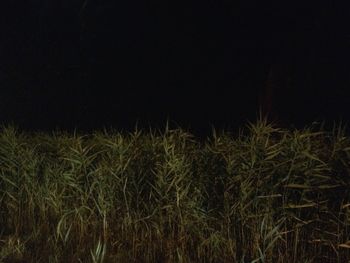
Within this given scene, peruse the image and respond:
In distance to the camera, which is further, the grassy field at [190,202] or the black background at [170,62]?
the black background at [170,62]

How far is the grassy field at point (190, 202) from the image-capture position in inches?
225

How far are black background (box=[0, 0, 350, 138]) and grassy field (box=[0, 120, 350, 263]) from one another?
4.01m

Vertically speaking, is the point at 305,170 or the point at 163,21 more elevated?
the point at 163,21

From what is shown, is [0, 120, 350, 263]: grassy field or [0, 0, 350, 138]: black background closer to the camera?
[0, 120, 350, 263]: grassy field

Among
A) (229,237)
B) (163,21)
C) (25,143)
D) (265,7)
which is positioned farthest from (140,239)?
(163,21)

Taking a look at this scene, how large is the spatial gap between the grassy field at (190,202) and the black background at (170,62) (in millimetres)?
4015

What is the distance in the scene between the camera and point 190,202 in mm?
6270

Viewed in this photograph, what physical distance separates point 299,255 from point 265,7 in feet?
19.5

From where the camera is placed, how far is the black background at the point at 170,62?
1070 centimetres

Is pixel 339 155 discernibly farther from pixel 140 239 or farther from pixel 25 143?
pixel 25 143

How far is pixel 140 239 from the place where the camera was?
21.4ft

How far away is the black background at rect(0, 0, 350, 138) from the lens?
10703 millimetres

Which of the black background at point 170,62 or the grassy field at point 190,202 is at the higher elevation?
the black background at point 170,62

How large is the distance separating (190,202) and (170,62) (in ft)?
23.2
